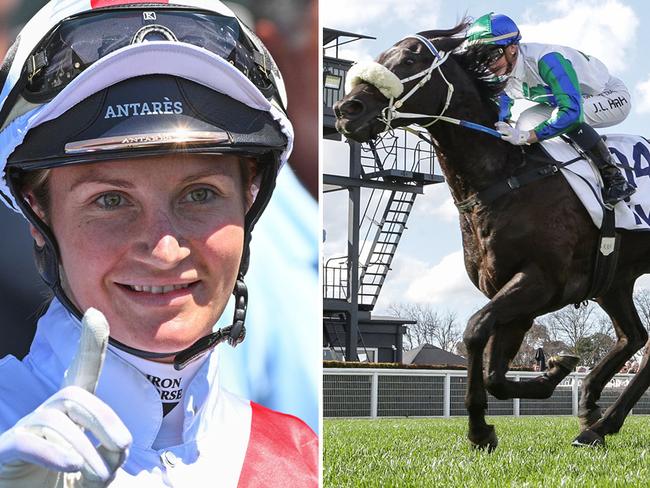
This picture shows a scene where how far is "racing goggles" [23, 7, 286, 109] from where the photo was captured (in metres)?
1.59

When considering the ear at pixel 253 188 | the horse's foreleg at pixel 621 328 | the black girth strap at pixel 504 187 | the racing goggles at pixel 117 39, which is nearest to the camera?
the racing goggles at pixel 117 39

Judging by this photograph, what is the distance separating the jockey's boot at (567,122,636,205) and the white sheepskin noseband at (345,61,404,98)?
1.06 meters

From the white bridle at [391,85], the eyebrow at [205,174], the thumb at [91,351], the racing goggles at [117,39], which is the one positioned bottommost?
the thumb at [91,351]

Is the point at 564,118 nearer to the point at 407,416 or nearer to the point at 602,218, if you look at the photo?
the point at 602,218

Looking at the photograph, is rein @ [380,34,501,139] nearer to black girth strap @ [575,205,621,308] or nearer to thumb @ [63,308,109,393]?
black girth strap @ [575,205,621,308]

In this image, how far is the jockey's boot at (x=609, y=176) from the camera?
5336 mm

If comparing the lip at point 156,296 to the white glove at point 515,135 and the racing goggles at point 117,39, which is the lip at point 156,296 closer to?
the racing goggles at point 117,39

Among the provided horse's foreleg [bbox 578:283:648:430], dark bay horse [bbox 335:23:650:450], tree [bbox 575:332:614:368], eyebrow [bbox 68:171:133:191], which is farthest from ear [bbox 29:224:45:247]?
tree [bbox 575:332:614:368]

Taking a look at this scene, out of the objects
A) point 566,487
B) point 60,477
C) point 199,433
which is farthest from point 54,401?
point 566,487

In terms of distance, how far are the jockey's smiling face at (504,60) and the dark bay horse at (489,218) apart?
0.06 m

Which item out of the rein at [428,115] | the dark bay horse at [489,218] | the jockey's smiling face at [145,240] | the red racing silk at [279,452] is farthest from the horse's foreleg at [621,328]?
the jockey's smiling face at [145,240]

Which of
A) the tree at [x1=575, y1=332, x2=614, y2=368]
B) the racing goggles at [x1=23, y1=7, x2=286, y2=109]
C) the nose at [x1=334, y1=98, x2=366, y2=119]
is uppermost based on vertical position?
the tree at [x1=575, y1=332, x2=614, y2=368]

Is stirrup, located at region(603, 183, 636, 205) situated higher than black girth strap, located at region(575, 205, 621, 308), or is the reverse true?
stirrup, located at region(603, 183, 636, 205)

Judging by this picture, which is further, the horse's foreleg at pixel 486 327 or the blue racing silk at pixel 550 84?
the blue racing silk at pixel 550 84
